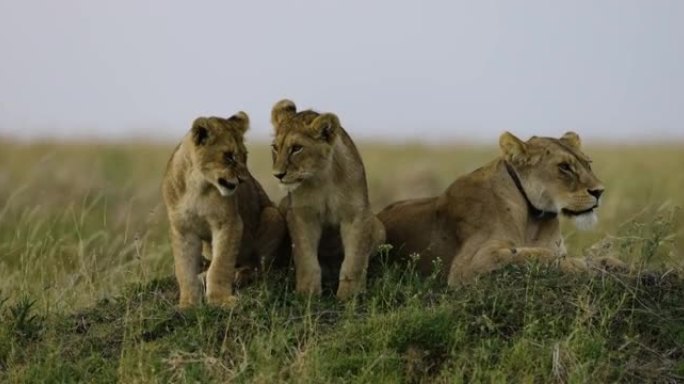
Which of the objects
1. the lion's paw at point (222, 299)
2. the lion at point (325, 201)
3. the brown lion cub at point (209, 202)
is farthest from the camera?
the lion at point (325, 201)

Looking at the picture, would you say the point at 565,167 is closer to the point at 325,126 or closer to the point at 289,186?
the point at 325,126

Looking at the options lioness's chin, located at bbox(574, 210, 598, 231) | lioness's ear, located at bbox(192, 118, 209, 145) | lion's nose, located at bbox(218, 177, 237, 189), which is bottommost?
lioness's chin, located at bbox(574, 210, 598, 231)

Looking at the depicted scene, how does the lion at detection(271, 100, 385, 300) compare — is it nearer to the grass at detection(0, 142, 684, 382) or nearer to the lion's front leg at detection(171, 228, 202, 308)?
the grass at detection(0, 142, 684, 382)

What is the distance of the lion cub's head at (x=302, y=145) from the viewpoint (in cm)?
866

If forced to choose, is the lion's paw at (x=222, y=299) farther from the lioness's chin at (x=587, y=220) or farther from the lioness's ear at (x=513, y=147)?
the lioness's chin at (x=587, y=220)

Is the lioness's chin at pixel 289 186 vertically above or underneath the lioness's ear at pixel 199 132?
underneath

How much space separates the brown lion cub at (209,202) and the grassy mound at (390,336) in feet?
0.71

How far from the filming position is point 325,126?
29.1 feet

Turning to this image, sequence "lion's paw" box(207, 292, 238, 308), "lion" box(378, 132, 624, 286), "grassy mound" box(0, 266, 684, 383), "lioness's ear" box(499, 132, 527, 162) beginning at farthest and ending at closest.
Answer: "lioness's ear" box(499, 132, 527, 162), "lion" box(378, 132, 624, 286), "lion's paw" box(207, 292, 238, 308), "grassy mound" box(0, 266, 684, 383)

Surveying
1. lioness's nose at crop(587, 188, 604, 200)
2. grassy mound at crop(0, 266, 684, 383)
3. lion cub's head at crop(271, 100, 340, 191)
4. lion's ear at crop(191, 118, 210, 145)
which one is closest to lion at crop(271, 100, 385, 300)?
lion cub's head at crop(271, 100, 340, 191)

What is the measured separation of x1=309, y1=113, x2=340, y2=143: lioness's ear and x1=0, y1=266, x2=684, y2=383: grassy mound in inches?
35.0

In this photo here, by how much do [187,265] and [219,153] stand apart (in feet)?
2.41

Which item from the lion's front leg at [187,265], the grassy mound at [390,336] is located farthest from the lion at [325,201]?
the lion's front leg at [187,265]

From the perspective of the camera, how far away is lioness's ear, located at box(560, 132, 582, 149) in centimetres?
978
